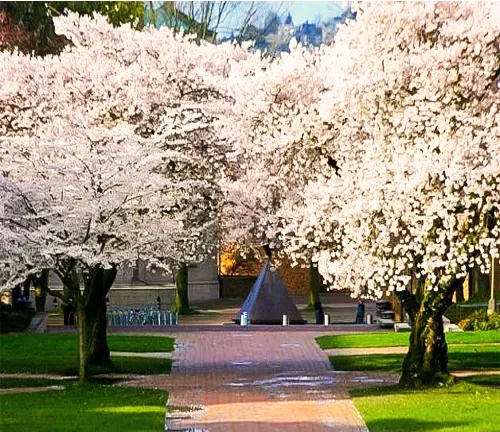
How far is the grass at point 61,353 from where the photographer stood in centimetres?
2275

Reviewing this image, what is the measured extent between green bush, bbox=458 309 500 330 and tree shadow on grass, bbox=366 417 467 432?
17810 mm

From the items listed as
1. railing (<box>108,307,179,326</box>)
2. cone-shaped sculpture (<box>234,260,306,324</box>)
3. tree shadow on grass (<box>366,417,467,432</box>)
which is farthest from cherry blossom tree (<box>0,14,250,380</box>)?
railing (<box>108,307,179,326</box>)

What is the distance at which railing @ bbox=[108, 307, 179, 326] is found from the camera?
3688 centimetres

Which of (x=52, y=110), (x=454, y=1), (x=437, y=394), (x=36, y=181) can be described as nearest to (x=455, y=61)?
(x=454, y=1)

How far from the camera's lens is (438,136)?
1703 centimetres

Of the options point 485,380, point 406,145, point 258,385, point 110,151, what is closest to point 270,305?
point 258,385

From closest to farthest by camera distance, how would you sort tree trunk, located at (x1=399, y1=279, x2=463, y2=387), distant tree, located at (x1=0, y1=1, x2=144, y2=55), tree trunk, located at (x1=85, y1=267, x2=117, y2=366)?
tree trunk, located at (x1=399, y1=279, x2=463, y2=387), tree trunk, located at (x1=85, y1=267, x2=117, y2=366), distant tree, located at (x1=0, y1=1, x2=144, y2=55)

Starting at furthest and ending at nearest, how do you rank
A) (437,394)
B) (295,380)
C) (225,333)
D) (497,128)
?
1. (225,333)
2. (295,380)
3. (437,394)
4. (497,128)

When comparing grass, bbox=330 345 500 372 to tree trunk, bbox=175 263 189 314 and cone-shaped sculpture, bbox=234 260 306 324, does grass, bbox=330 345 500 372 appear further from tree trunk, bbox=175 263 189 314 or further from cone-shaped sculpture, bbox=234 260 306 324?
tree trunk, bbox=175 263 189 314

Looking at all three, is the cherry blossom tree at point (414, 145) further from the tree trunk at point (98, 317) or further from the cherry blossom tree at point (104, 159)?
the tree trunk at point (98, 317)

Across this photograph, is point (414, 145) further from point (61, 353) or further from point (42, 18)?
point (42, 18)

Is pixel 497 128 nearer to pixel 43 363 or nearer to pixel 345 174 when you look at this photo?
pixel 345 174

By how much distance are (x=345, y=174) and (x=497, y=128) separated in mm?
2496

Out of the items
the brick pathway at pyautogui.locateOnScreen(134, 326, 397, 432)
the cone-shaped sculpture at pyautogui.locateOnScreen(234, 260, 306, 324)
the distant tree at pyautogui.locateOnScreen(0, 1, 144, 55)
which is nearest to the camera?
the brick pathway at pyautogui.locateOnScreen(134, 326, 397, 432)
